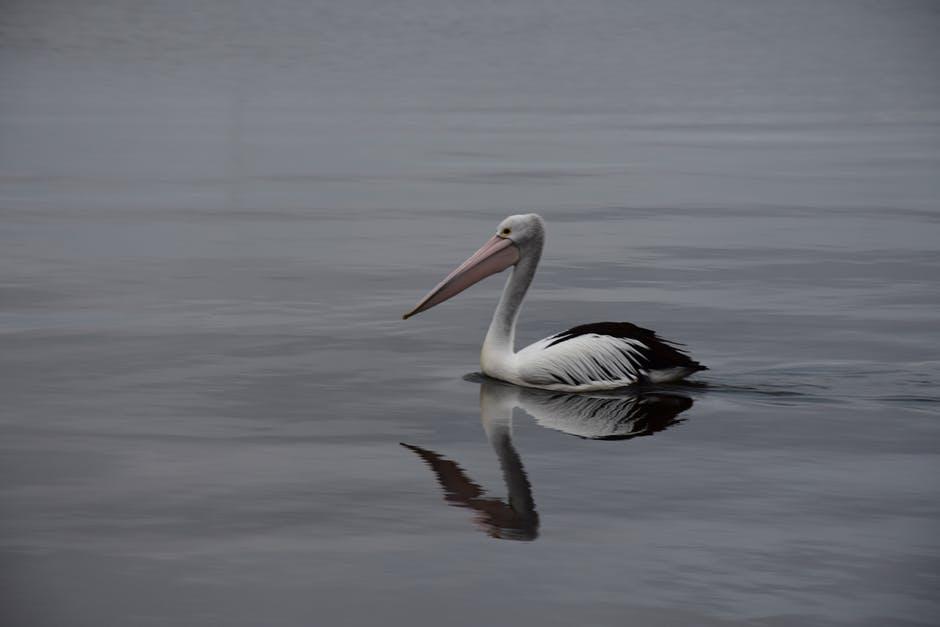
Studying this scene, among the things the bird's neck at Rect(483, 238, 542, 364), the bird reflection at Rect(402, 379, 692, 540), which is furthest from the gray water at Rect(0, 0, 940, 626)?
the bird's neck at Rect(483, 238, 542, 364)

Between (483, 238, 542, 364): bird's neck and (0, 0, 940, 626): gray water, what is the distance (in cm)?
27

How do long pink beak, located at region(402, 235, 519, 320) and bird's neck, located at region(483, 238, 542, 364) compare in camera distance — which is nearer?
bird's neck, located at region(483, 238, 542, 364)

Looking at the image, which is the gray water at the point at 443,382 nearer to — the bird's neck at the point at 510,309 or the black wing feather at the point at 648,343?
the black wing feather at the point at 648,343

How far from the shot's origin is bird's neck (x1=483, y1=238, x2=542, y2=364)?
928 centimetres

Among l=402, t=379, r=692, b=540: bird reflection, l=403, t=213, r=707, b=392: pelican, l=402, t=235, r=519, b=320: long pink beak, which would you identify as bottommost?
l=402, t=379, r=692, b=540: bird reflection

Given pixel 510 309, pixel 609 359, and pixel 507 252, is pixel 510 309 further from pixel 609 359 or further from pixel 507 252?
pixel 609 359

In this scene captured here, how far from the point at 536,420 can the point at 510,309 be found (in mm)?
1118

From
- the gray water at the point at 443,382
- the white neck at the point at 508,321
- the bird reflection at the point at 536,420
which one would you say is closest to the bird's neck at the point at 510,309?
the white neck at the point at 508,321

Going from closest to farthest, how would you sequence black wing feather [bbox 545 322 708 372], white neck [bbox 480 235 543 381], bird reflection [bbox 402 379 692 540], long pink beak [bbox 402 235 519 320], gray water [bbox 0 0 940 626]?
gray water [bbox 0 0 940 626]
bird reflection [bbox 402 379 692 540]
black wing feather [bbox 545 322 708 372]
white neck [bbox 480 235 543 381]
long pink beak [bbox 402 235 519 320]

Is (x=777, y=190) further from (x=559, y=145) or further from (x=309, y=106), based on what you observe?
(x=309, y=106)

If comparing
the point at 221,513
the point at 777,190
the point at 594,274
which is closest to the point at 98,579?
the point at 221,513

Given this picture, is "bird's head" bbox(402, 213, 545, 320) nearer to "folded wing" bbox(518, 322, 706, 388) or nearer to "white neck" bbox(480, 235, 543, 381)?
"white neck" bbox(480, 235, 543, 381)

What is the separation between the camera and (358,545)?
253 inches

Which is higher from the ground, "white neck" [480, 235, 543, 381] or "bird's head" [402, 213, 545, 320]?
"bird's head" [402, 213, 545, 320]
